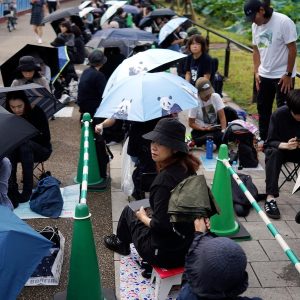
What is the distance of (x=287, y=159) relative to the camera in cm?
545

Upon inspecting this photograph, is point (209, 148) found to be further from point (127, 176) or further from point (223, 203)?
point (223, 203)

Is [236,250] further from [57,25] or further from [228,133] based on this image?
[57,25]

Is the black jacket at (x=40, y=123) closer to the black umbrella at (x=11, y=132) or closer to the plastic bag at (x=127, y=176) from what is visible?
the plastic bag at (x=127, y=176)

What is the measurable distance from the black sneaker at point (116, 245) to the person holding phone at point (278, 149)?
1728 millimetres

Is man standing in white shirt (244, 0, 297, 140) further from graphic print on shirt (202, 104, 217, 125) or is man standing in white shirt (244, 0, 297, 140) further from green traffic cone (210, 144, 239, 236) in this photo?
green traffic cone (210, 144, 239, 236)

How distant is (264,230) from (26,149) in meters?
2.81

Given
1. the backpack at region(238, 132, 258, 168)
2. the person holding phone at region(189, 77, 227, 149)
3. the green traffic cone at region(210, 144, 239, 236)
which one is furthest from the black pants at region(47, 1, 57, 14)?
the green traffic cone at region(210, 144, 239, 236)

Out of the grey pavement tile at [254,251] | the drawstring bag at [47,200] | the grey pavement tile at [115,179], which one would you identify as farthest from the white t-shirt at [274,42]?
the drawstring bag at [47,200]

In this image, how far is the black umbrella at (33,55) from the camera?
7655 millimetres

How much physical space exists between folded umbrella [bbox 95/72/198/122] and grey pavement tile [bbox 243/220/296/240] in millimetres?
Answer: 1439

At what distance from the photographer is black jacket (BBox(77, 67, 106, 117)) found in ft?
24.0

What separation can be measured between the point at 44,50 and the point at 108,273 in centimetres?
535

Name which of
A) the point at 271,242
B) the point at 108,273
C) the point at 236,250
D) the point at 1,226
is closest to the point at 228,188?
the point at 271,242

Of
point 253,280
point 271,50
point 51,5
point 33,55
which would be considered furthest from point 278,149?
point 51,5
